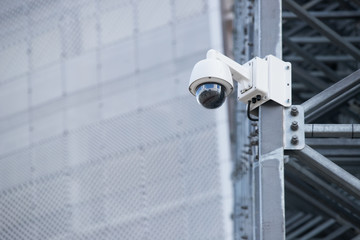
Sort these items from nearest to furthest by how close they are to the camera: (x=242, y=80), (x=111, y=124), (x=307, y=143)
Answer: (x=242, y=80)
(x=307, y=143)
(x=111, y=124)

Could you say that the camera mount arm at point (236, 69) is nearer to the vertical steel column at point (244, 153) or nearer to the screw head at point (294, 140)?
the screw head at point (294, 140)

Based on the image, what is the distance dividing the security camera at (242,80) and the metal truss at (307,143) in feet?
0.28

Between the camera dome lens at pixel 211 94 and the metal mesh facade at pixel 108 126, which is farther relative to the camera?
the metal mesh facade at pixel 108 126

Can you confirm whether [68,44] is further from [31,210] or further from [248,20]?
[248,20]

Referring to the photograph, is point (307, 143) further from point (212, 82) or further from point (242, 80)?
point (212, 82)

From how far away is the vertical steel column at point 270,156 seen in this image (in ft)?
14.4

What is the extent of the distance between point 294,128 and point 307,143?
73 centimetres

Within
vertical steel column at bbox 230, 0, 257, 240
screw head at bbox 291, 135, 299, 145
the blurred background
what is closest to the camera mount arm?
screw head at bbox 291, 135, 299, 145

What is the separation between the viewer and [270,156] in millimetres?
4547

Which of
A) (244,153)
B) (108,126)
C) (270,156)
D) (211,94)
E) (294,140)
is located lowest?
(270,156)

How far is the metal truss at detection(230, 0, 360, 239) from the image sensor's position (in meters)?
4.54

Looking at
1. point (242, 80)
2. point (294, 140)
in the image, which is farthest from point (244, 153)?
point (294, 140)

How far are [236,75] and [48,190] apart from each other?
472 inches

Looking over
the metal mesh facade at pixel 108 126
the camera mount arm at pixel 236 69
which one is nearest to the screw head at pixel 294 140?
the camera mount arm at pixel 236 69
